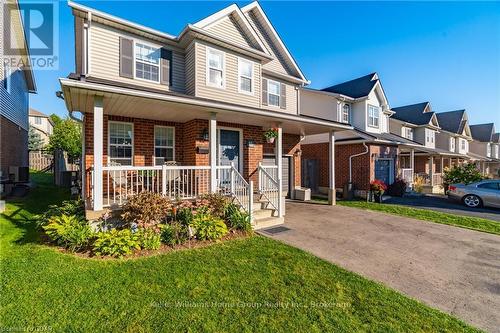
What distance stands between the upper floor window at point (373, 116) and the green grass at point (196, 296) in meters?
15.5

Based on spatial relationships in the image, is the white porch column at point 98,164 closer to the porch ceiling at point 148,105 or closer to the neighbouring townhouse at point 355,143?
the porch ceiling at point 148,105

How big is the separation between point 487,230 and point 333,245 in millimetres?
5881

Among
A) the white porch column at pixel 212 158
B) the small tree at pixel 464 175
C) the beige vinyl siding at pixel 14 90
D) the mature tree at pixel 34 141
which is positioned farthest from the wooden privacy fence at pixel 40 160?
the small tree at pixel 464 175

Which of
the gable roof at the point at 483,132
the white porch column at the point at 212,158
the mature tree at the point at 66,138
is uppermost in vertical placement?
the gable roof at the point at 483,132

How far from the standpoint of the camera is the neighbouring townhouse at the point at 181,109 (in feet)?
21.9

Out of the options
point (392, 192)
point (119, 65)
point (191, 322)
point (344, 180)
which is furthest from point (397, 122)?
point (191, 322)

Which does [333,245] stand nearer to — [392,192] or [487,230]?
[487,230]

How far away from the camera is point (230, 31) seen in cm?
1003

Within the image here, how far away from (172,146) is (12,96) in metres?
10.6

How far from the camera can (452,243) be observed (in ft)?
20.3

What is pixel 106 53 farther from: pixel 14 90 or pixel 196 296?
pixel 14 90

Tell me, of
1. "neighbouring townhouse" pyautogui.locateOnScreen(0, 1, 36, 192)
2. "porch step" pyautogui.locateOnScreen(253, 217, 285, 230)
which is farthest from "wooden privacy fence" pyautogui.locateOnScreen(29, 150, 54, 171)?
"porch step" pyautogui.locateOnScreen(253, 217, 285, 230)

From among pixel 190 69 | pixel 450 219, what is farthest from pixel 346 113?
pixel 190 69

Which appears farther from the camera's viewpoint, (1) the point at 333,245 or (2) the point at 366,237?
(2) the point at 366,237
